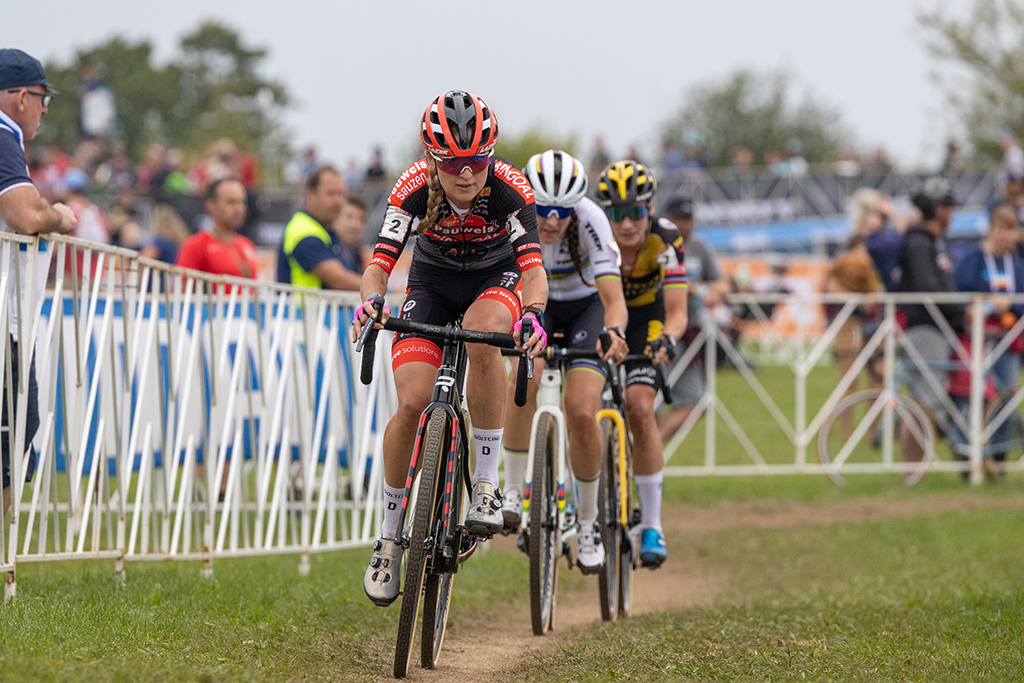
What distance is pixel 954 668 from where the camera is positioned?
4.88 m

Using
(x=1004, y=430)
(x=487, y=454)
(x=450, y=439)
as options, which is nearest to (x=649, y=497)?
(x=487, y=454)

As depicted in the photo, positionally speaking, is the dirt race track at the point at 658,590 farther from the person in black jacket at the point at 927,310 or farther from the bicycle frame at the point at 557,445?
the person in black jacket at the point at 927,310

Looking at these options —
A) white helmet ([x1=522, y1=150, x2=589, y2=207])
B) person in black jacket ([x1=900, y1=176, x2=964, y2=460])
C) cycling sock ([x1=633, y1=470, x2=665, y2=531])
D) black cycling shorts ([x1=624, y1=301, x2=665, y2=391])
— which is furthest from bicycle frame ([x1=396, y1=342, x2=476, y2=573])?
person in black jacket ([x1=900, y1=176, x2=964, y2=460])

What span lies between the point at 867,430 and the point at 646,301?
5.60 metres

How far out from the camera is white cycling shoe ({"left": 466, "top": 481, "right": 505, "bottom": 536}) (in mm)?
5293

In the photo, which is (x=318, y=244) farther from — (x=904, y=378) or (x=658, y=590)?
(x=904, y=378)

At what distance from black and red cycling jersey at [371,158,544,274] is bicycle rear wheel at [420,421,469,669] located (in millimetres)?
915

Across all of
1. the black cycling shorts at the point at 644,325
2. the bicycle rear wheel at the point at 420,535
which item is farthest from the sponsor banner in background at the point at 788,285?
the bicycle rear wheel at the point at 420,535

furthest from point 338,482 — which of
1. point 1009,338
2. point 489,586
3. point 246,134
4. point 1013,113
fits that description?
point 246,134

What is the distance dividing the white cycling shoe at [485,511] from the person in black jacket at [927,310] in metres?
7.95

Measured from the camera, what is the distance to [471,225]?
550 cm

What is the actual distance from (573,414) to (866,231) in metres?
8.51

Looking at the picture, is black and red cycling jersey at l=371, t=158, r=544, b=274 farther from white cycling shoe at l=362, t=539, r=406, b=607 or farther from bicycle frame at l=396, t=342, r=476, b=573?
white cycling shoe at l=362, t=539, r=406, b=607

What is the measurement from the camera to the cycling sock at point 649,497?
7301mm
